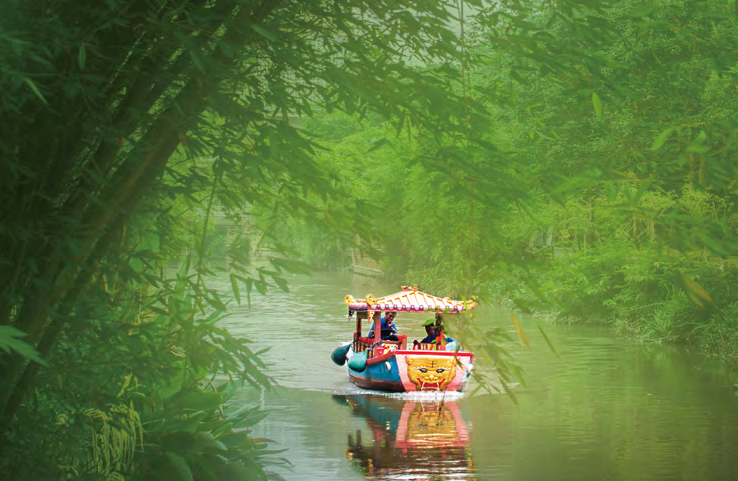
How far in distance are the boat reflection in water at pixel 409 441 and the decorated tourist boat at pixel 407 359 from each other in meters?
0.35

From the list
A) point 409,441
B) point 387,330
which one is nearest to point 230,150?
point 409,441

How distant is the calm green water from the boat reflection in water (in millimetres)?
17

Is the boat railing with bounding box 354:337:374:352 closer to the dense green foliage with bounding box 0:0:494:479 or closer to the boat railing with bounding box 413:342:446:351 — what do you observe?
the boat railing with bounding box 413:342:446:351

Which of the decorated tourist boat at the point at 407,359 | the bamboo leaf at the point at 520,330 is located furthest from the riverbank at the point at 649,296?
the bamboo leaf at the point at 520,330

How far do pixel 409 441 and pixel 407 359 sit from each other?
3.23 metres

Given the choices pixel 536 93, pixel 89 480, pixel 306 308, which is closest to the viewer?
pixel 89 480

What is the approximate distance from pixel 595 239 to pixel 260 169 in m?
17.6

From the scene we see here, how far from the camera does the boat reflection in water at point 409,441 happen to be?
9.55m

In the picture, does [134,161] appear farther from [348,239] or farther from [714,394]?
[714,394]

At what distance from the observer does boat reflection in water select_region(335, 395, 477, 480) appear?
9.55m

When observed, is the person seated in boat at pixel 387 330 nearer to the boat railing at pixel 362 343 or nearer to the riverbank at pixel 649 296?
the boat railing at pixel 362 343

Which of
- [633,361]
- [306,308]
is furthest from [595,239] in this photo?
[306,308]

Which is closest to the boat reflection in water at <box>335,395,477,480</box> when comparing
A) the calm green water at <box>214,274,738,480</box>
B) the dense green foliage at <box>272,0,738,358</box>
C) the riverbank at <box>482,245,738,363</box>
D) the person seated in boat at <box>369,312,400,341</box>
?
the calm green water at <box>214,274,738,480</box>

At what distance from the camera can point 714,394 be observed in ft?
45.0
